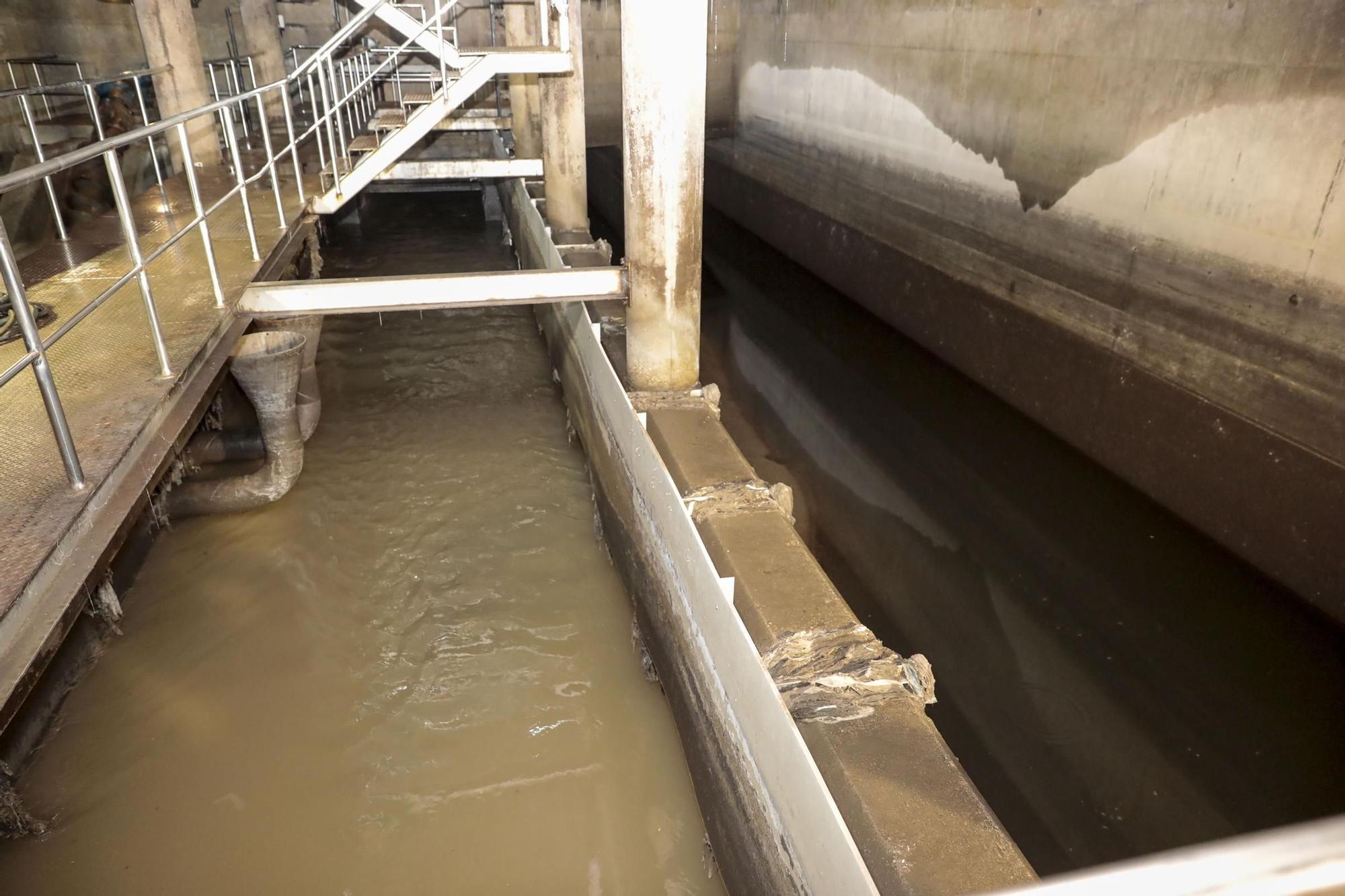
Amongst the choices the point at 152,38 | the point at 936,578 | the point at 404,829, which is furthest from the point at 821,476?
the point at 152,38

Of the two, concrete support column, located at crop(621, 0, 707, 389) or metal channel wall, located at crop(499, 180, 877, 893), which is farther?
concrete support column, located at crop(621, 0, 707, 389)

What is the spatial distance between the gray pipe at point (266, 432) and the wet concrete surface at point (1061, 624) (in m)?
3.40

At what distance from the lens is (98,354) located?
3.58 meters

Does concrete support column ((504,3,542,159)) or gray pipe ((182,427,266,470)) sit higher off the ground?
concrete support column ((504,3,542,159))

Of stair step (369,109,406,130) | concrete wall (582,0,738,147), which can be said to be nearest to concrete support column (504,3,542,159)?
stair step (369,109,406,130)

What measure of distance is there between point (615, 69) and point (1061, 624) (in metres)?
13.1

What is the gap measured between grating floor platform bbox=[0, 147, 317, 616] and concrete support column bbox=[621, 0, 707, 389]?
2.11 metres

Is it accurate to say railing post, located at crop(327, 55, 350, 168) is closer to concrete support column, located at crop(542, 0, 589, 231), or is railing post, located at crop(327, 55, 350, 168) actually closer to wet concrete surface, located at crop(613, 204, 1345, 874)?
concrete support column, located at crop(542, 0, 589, 231)

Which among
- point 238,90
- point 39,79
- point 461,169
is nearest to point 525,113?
point 461,169

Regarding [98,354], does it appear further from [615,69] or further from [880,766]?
[615,69]

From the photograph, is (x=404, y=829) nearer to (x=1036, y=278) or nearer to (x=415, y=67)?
(x=1036, y=278)

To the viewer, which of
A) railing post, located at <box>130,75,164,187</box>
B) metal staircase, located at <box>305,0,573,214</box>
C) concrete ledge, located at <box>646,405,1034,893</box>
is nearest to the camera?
concrete ledge, located at <box>646,405,1034,893</box>

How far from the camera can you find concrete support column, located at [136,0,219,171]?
7.72 m

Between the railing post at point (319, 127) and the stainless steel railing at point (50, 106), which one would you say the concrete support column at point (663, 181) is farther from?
the railing post at point (319, 127)
